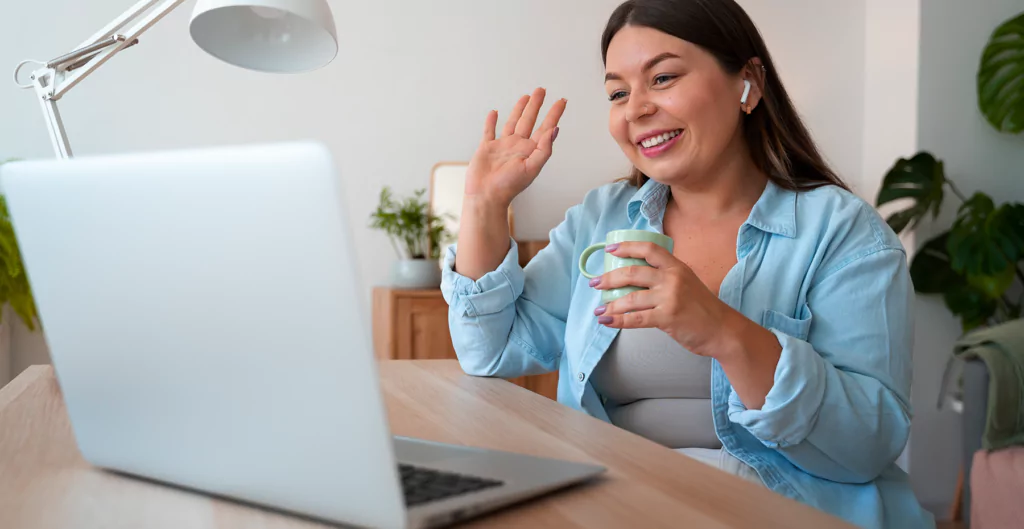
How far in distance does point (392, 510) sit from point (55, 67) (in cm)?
84

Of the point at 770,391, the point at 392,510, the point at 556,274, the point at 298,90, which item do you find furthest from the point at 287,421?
the point at 298,90

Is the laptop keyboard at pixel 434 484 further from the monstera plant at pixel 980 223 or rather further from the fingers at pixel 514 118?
the monstera plant at pixel 980 223

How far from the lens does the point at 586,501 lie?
1.99 feet

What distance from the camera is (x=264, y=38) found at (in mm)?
1032

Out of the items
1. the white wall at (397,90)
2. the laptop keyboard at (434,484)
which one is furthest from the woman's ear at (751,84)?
the white wall at (397,90)

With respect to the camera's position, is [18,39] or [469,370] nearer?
[469,370]

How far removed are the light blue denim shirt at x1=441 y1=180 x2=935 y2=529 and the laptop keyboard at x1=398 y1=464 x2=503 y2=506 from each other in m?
0.46

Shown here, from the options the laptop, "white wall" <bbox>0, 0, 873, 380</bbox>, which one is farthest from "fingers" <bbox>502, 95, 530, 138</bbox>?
"white wall" <bbox>0, 0, 873, 380</bbox>

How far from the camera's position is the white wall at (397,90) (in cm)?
330

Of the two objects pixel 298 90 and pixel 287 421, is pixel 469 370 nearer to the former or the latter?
pixel 287 421

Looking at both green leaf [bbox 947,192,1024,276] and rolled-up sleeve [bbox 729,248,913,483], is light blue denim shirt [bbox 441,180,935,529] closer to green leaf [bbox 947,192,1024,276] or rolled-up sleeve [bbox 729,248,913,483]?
rolled-up sleeve [bbox 729,248,913,483]

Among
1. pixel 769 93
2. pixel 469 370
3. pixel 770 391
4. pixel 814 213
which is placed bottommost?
pixel 469 370

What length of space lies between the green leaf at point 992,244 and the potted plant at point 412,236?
6.25ft

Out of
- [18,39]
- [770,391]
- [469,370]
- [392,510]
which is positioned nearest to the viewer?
[392,510]
